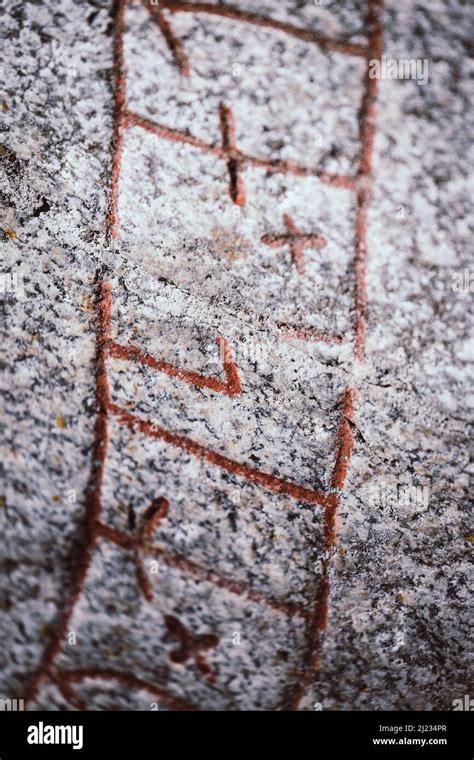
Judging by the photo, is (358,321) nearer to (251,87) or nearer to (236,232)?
(236,232)

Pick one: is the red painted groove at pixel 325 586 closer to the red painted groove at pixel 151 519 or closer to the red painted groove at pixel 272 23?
the red painted groove at pixel 151 519

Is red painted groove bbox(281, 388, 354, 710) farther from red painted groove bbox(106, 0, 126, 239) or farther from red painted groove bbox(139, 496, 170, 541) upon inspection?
red painted groove bbox(106, 0, 126, 239)

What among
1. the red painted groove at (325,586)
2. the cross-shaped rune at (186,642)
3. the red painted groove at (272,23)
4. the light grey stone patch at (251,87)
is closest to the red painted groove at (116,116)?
the light grey stone patch at (251,87)

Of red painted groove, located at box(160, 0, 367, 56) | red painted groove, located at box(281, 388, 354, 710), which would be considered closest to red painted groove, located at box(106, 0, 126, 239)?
red painted groove, located at box(160, 0, 367, 56)

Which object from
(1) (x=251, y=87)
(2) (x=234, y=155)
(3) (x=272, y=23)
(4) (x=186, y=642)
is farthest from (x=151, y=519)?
(3) (x=272, y=23)

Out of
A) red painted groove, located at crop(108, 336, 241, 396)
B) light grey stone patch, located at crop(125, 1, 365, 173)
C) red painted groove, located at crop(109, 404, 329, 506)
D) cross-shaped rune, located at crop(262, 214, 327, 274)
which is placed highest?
light grey stone patch, located at crop(125, 1, 365, 173)

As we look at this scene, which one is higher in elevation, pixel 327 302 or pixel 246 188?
pixel 246 188

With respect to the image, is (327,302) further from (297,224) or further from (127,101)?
(127,101)

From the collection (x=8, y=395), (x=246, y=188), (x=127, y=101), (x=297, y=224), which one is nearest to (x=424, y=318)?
(x=297, y=224)
